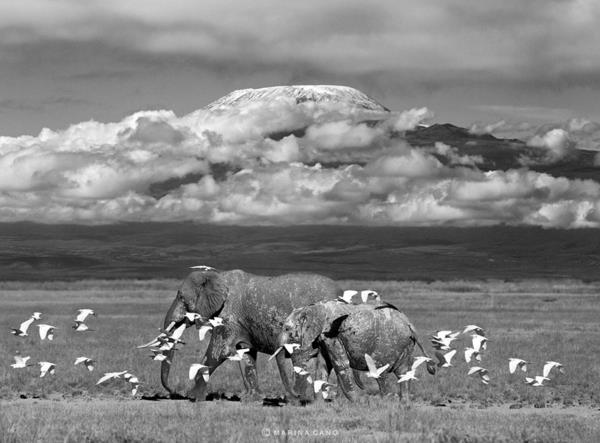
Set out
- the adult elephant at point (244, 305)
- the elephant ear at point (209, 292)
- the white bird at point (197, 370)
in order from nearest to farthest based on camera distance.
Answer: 1. the white bird at point (197, 370)
2. the adult elephant at point (244, 305)
3. the elephant ear at point (209, 292)

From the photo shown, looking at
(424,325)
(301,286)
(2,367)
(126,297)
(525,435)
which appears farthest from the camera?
(126,297)

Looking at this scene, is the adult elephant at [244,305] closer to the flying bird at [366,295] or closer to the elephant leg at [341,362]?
the flying bird at [366,295]

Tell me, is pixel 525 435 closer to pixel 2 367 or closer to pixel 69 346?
pixel 2 367

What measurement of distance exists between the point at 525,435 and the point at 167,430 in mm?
5479

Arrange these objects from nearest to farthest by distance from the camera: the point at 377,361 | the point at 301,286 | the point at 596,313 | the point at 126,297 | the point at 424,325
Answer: the point at 377,361 → the point at 301,286 → the point at 424,325 → the point at 596,313 → the point at 126,297

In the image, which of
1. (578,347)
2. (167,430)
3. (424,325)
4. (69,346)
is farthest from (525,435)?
(424,325)

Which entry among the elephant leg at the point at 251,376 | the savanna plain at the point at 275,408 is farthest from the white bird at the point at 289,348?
the elephant leg at the point at 251,376

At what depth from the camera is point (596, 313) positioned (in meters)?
54.2

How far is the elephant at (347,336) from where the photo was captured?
18000 millimetres

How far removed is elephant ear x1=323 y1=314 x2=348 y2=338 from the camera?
18016 millimetres

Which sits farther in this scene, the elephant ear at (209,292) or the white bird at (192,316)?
the elephant ear at (209,292)

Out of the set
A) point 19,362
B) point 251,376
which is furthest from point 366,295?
point 19,362

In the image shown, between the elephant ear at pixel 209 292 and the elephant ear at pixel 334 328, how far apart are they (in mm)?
3099

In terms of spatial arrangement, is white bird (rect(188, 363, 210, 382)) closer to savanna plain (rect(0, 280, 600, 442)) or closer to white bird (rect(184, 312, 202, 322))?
savanna plain (rect(0, 280, 600, 442))
